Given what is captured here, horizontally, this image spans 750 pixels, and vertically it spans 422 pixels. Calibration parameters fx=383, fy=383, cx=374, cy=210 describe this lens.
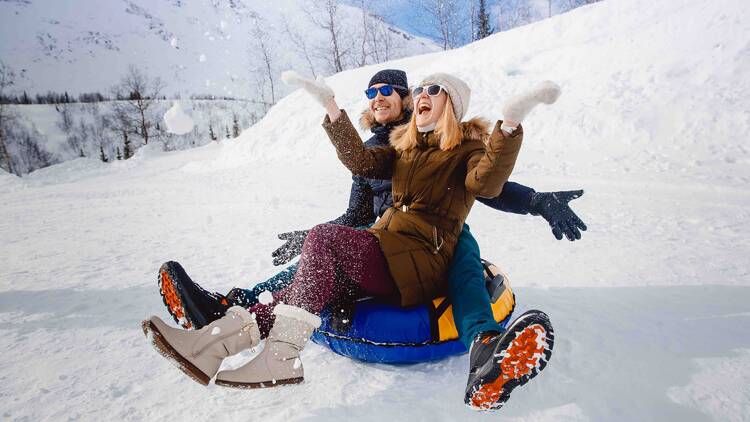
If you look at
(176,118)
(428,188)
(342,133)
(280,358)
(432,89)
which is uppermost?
(176,118)

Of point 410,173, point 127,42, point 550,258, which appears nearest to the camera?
point 410,173

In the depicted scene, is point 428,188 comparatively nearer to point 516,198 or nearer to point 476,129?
point 476,129

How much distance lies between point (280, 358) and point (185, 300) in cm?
63

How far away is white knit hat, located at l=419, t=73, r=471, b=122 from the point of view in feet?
7.28

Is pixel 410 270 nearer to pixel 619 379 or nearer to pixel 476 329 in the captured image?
pixel 476 329

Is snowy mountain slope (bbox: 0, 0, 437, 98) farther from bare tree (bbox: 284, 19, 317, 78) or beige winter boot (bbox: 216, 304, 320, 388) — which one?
beige winter boot (bbox: 216, 304, 320, 388)

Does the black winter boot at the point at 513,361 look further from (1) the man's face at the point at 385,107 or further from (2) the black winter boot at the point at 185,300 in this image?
(1) the man's face at the point at 385,107

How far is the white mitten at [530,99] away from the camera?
5.28 ft

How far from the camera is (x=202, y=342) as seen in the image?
1.55 meters

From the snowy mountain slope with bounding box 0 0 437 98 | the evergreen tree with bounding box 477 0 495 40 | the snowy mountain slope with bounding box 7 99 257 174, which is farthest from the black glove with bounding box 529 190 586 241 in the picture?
the snowy mountain slope with bounding box 0 0 437 98

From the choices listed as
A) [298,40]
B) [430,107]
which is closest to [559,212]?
[430,107]

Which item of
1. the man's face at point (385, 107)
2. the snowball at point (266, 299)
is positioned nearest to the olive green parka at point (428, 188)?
the snowball at point (266, 299)

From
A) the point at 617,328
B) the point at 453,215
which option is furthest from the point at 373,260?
the point at 617,328

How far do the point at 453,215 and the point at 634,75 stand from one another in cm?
995
